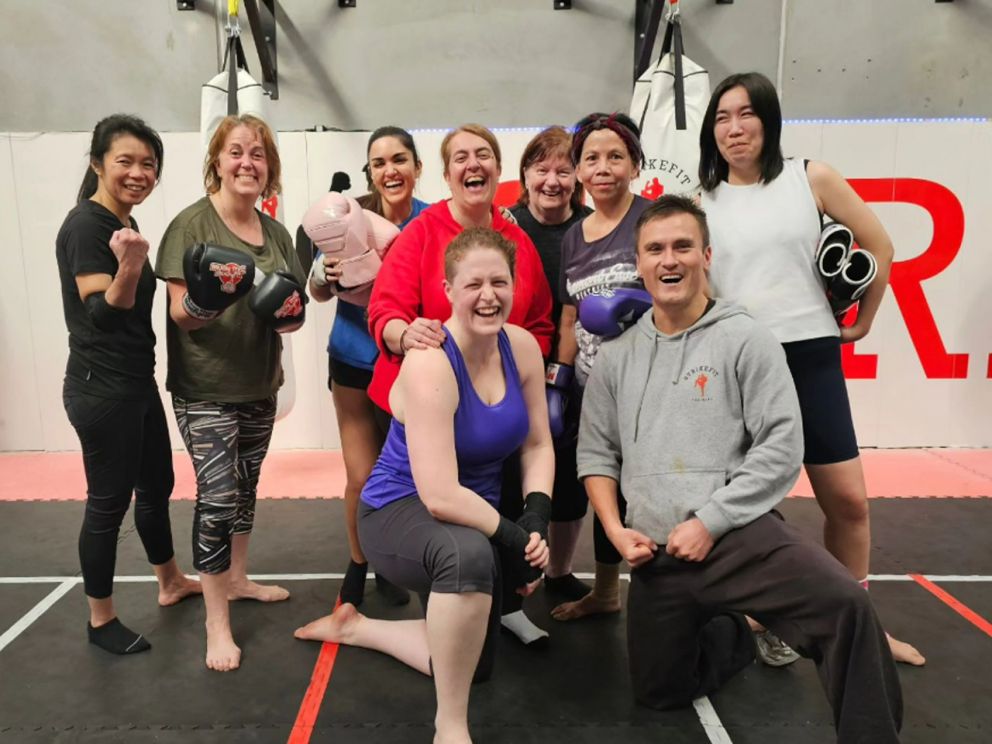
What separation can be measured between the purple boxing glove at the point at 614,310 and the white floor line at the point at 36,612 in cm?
214

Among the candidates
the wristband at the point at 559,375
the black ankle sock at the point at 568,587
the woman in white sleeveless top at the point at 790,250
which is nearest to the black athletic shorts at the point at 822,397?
the woman in white sleeveless top at the point at 790,250

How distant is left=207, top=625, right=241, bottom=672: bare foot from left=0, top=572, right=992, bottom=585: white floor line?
588 mm

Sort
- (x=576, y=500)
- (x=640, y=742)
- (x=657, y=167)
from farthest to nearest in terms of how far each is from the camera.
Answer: (x=657, y=167) → (x=576, y=500) → (x=640, y=742)

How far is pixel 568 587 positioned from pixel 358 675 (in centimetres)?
84

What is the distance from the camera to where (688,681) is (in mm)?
1920

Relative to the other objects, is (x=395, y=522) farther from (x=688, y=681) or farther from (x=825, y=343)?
(x=825, y=343)

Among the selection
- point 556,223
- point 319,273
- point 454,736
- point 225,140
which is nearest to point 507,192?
point 556,223

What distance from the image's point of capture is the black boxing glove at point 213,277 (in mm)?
1946

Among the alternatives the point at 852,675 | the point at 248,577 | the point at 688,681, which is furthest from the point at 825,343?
the point at 248,577

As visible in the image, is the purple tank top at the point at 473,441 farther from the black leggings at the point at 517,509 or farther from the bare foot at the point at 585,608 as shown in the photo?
the bare foot at the point at 585,608

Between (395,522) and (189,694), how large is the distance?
0.83 metres

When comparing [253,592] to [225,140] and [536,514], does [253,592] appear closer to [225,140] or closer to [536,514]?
[536,514]

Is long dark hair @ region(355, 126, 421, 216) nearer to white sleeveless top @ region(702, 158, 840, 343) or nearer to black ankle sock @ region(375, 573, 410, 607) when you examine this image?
white sleeveless top @ region(702, 158, 840, 343)

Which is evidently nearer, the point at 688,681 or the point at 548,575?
the point at 688,681
